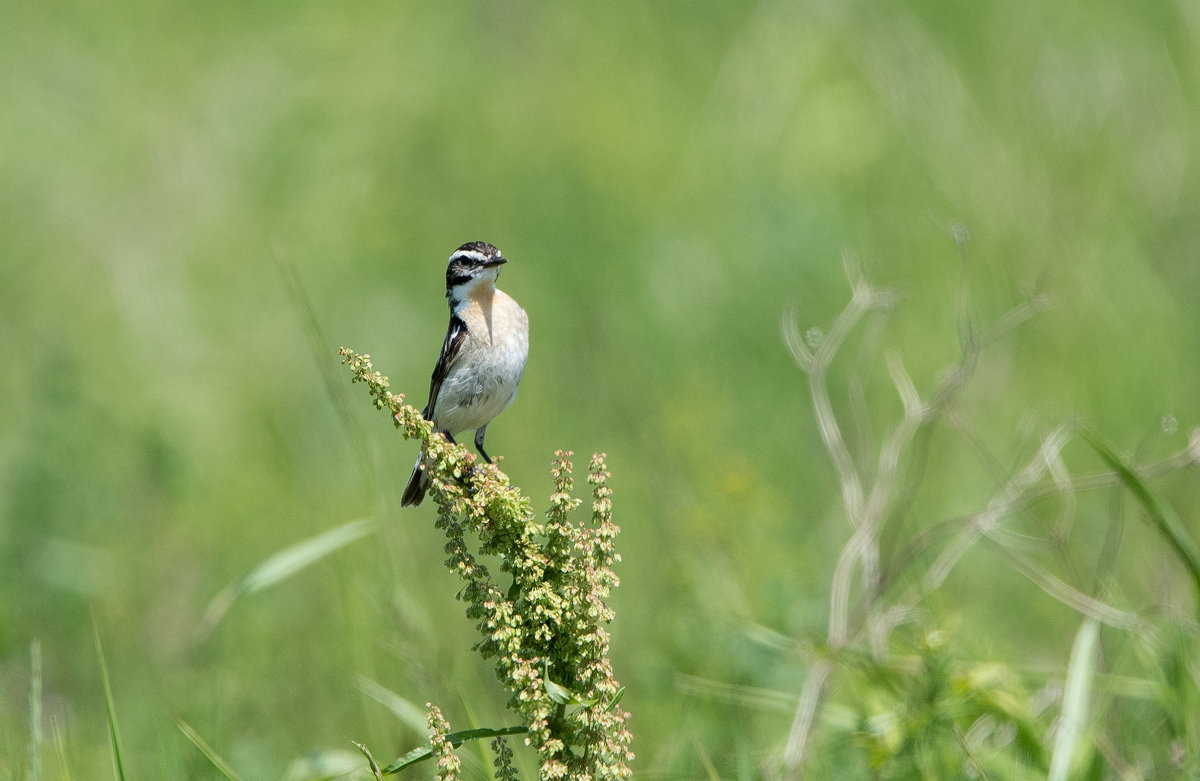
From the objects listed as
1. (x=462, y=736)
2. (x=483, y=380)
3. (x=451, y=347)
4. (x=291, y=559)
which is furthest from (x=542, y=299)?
(x=462, y=736)

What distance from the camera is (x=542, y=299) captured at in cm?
1047

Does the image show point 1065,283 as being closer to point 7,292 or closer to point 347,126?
point 347,126

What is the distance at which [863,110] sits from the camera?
12.9 metres

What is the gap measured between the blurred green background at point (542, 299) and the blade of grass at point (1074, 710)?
22.0 inches

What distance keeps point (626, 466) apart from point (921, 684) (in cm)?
450

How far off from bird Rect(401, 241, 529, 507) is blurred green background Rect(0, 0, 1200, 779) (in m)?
0.46

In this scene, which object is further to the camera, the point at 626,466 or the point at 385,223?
the point at 385,223

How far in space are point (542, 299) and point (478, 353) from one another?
19.1 feet

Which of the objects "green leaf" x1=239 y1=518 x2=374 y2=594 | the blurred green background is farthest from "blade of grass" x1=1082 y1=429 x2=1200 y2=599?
"green leaf" x1=239 y1=518 x2=374 y2=594

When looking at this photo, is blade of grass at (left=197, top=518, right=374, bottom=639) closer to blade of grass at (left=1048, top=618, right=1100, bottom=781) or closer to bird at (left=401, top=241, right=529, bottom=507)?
bird at (left=401, top=241, right=529, bottom=507)

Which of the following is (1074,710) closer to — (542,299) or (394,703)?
(394,703)

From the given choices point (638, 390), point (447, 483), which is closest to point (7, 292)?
point (638, 390)

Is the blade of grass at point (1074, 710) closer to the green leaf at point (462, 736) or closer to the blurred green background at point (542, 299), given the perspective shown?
the blurred green background at point (542, 299)

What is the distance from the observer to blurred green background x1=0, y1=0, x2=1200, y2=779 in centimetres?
674
